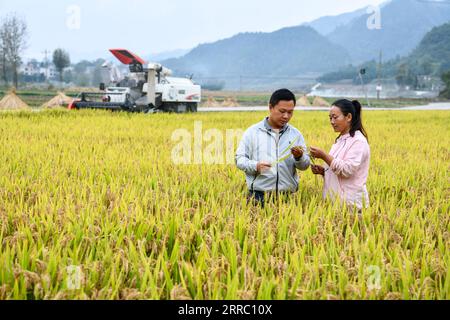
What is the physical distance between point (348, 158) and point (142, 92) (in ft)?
38.2

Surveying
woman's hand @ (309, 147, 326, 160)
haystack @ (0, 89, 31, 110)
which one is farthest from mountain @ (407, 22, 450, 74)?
woman's hand @ (309, 147, 326, 160)

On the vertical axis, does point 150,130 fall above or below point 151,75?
below

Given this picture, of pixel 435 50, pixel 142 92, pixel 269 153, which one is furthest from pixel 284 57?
pixel 269 153

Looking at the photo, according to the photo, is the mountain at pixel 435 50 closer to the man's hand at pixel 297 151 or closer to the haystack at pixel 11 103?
the haystack at pixel 11 103

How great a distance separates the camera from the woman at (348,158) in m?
3.16

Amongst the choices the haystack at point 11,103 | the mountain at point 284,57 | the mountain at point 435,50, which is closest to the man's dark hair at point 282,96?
the haystack at point 11,103

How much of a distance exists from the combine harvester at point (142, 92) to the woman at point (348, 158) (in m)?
10.6

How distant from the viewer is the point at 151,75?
13.8 metres

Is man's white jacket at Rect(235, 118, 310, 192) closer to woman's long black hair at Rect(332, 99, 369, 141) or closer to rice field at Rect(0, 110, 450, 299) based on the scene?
rice field at Rect(0, 110, 450, 299)

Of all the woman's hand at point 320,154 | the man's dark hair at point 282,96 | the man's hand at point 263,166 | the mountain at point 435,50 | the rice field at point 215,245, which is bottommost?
the rice field at point 215,245

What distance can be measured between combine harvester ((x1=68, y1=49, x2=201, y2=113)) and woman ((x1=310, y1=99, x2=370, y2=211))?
10.6 m
